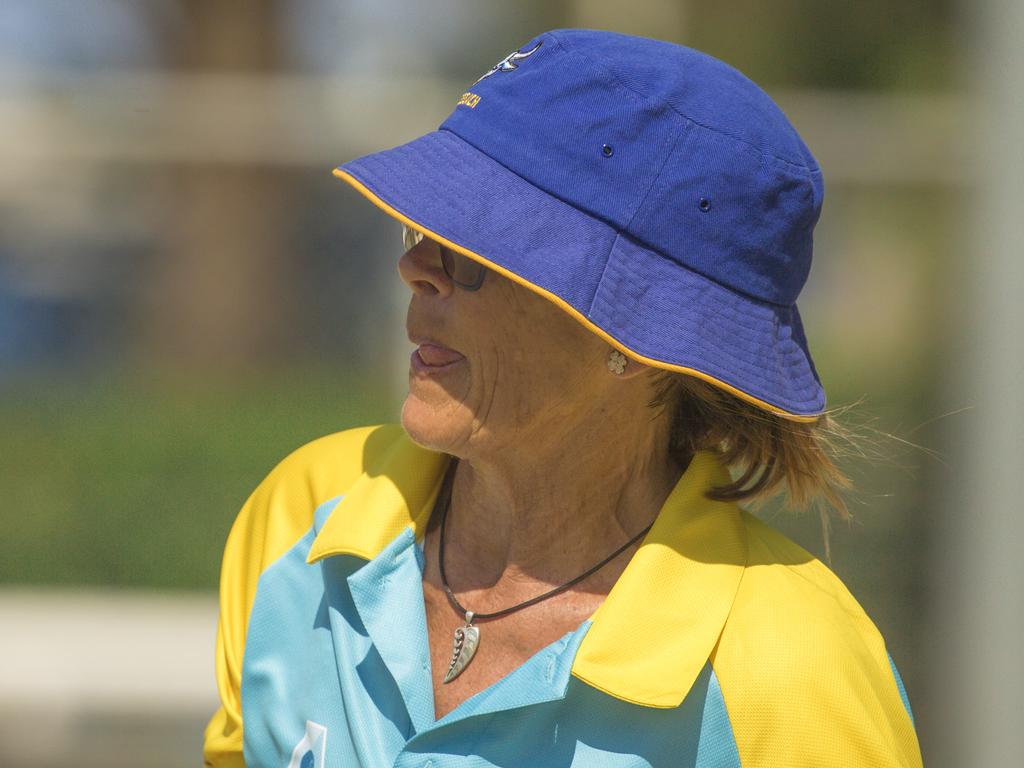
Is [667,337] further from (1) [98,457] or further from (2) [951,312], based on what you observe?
(1) [98,457]

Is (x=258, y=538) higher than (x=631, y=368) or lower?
lower

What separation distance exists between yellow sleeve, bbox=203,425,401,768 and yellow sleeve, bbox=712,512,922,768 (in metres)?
0.65

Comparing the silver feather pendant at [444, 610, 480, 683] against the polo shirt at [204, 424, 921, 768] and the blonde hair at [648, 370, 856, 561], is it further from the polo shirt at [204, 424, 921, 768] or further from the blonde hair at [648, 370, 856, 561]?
the blonde hair at [648, 370, 856, 561]

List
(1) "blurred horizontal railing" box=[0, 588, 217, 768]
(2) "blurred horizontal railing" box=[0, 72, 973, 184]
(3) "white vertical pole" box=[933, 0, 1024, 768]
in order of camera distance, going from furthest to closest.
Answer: (2) "blurred horizontal railing" box=[0, 72, 973, 184] → (1) "blurred horizontal railing" box=[0, 588, 217, 768] → (3) "white vertical pole" box=[933, 0, 1024, 768]

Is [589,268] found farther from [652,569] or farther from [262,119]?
[262,119]

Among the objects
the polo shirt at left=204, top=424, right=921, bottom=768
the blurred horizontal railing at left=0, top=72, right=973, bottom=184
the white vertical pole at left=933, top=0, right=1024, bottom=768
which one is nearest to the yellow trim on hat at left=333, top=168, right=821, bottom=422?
the polo shirt at left=204, top=424, right=921, bottom=768

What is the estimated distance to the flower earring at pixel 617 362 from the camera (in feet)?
4.72

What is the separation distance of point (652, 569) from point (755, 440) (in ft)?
0.88

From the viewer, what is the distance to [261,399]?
410cm

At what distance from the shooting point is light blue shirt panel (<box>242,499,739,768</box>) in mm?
1320

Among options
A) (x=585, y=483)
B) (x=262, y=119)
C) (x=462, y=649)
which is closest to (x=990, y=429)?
(x=585, y=483)

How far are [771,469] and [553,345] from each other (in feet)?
1.19

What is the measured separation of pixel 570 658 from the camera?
135cm

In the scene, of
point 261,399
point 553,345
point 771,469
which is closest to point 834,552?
point 261,399
